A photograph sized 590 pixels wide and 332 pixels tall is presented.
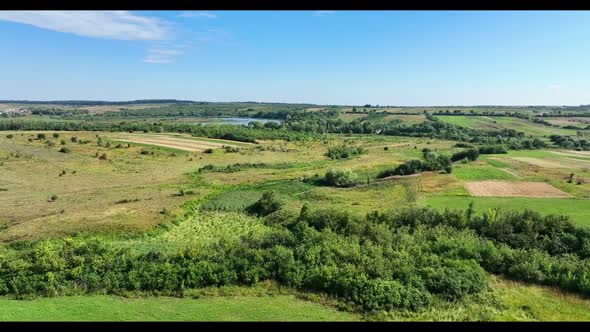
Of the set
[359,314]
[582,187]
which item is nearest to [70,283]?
[359,314]

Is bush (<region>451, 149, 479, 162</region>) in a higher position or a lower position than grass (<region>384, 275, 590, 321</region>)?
higher

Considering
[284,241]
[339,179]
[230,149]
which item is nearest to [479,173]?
[339,179]

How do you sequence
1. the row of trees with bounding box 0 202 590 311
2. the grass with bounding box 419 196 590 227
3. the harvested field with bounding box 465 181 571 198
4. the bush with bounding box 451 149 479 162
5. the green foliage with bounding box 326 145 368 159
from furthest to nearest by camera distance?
the green foliage with bounding box 326 145 368 159 < the bush with bounding box 451 149 479 162 < the harvested field with bounding box 465 181 571 198 < the grass with bounding box 419 196 590 227 < the row of trees with bounding box 0 202 590 311

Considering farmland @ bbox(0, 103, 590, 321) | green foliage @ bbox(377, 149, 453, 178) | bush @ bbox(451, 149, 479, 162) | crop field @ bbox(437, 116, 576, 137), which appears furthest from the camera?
crop field @ bbox(437, 116, 576, 137)

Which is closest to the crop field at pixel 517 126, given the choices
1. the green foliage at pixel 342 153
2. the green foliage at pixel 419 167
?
the green foliage at pixel 342 153

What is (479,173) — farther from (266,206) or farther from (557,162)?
(266,206)

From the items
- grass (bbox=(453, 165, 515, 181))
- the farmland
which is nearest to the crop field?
the farmland

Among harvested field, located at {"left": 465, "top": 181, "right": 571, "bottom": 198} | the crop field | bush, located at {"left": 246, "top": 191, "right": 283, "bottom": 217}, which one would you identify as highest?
Result: the crop field

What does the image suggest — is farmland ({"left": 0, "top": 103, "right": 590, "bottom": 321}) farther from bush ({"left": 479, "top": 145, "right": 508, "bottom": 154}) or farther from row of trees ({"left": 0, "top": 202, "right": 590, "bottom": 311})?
bush ({"left": 479, "top": 145, "right": 508, "bottom": 154})
